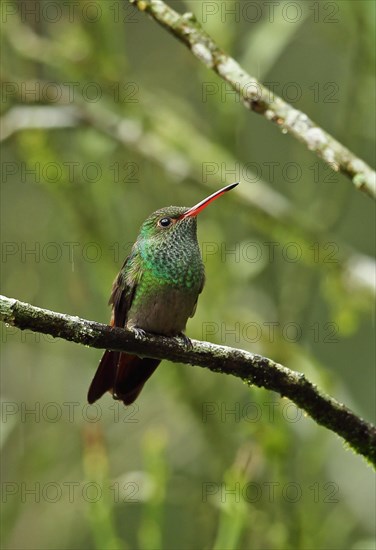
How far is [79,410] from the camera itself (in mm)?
6547

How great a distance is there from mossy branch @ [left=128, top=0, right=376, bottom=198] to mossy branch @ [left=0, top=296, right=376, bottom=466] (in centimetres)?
73

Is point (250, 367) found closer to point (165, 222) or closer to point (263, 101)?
point (263, 101)

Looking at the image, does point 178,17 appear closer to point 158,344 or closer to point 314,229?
point 158,344

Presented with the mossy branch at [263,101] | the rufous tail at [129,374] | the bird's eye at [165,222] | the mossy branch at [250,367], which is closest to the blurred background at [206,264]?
Result: the rufous tail at [129,374]

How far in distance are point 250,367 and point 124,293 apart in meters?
1.08

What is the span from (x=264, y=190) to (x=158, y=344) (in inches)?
85.6

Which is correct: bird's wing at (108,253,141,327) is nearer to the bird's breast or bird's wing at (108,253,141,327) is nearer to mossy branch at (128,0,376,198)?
the bird's breast

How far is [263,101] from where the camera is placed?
121 inches

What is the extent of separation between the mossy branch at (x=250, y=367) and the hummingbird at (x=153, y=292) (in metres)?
0.61

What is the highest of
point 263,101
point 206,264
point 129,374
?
point 206,264

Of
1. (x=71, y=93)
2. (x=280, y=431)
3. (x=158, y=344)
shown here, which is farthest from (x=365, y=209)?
(x=158, y=344)

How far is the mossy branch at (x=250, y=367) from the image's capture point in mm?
2535

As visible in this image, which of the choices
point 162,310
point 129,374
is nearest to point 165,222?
point 162,310

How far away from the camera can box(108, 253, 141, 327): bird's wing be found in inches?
142
